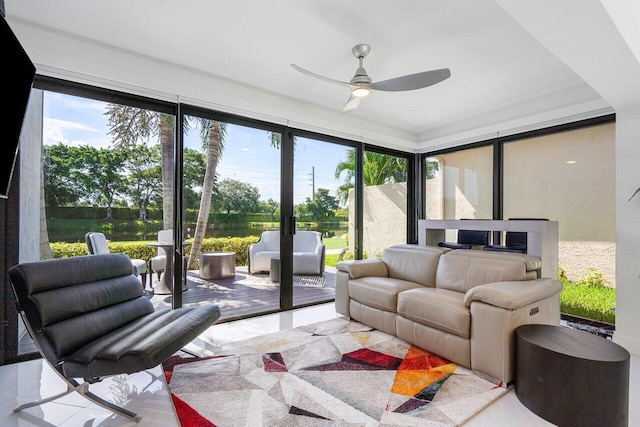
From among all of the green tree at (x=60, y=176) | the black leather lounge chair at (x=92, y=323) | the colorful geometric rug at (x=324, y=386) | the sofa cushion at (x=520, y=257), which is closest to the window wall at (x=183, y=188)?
the green tree at (x=60, y=176)

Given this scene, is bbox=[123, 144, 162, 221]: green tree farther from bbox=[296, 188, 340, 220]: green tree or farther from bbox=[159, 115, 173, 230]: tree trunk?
bbox=[296, 188, 340, 220]: green tree

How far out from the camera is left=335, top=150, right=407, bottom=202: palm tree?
4.61m

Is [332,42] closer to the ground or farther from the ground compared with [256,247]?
farther from the ground

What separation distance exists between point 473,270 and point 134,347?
8.93ft

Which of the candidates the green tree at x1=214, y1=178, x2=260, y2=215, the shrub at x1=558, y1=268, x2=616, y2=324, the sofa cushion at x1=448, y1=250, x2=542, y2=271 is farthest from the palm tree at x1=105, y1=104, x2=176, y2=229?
the shrub at x1=558, y1=268, x2=616, y2=324

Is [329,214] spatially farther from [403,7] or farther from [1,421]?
[1,421]

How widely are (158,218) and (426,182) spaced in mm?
4133

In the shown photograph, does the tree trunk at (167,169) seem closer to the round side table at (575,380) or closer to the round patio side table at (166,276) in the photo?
the round patio side table at (166,276)

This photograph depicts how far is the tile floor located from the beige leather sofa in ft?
1.10

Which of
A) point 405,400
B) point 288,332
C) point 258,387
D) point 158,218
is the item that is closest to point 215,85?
point 158,218

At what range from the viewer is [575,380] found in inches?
66.9

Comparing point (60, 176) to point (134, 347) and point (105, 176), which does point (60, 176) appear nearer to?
point (105, 176)

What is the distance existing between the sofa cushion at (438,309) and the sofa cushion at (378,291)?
0.41ft

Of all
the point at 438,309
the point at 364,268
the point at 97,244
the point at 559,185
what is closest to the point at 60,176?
the point at 97,244
